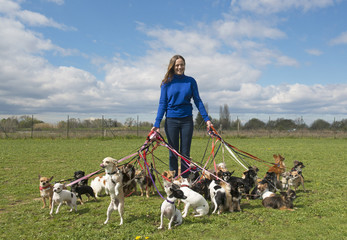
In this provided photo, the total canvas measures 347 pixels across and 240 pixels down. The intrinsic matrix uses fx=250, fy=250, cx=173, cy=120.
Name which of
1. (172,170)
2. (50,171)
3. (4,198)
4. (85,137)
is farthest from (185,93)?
(85,137)

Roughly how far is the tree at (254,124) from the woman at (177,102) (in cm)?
2849

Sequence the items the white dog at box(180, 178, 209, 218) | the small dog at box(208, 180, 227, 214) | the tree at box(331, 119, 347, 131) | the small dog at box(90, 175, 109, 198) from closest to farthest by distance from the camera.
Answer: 1. the white dog at box(180, 178, 209, 218)
2. the small dog at box(208, 180, 227, 214)
3. the small dog at box(90, 175, 109, 198)
4. the tree at box(331, 119, 347, 131)

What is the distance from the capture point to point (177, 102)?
213 inches

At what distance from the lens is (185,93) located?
5418mm

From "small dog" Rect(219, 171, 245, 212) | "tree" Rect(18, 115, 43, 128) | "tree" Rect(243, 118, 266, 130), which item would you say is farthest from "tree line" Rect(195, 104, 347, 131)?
"small dog" Rect(219, 171, 245, 212)

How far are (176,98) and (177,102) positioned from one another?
9 cm

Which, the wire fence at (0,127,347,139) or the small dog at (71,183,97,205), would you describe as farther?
the wire fence at (0,127,347,139)

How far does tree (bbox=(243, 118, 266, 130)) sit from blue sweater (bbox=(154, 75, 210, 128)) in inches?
1124

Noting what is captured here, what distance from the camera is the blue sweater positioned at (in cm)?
542

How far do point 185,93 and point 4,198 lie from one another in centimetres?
503

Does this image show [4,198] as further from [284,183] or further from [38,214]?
[284,183]

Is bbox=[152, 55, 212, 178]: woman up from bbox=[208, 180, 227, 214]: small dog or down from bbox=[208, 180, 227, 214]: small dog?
up

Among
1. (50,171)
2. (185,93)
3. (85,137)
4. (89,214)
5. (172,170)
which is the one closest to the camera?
(89,214)

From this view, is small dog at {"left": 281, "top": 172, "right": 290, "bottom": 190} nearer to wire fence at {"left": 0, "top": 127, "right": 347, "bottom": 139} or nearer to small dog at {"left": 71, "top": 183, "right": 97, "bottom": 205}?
small dog at {"left": 71, "top": 183, "right": 97, "bottom": 205}
